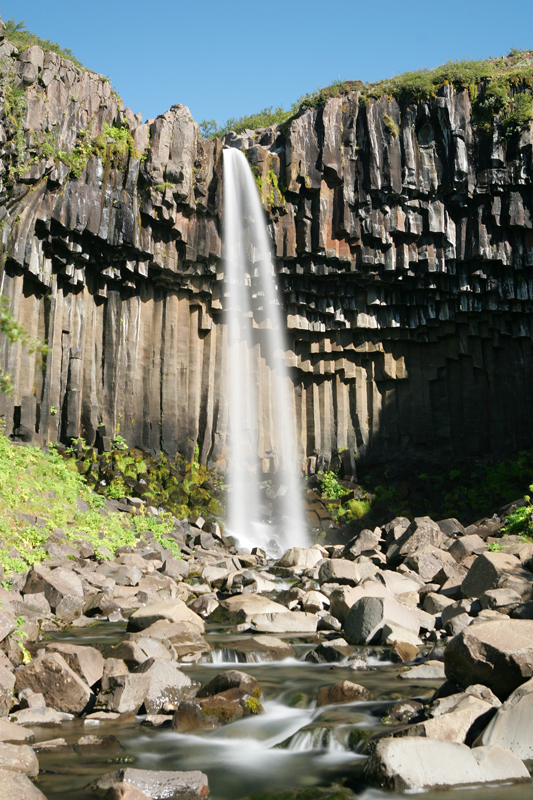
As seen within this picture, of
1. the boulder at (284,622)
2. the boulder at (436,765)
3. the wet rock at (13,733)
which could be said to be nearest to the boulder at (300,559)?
the boulder at (284,622)

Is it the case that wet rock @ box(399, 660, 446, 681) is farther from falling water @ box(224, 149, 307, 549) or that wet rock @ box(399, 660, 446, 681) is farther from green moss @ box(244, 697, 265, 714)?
falling water @ box(224, 149, 307, 549)

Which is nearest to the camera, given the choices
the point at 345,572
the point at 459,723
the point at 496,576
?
the point at 459,723

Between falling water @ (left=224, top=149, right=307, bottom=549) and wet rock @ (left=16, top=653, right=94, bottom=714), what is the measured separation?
13.9 metres

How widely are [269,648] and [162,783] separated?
354 cm

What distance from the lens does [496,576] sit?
9.10 metres

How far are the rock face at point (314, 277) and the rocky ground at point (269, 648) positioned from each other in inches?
308

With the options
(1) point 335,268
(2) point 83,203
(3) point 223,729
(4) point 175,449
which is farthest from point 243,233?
(3) point 223,729

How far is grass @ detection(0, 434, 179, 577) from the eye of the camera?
10633mm

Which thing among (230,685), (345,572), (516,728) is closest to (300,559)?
(345,572)

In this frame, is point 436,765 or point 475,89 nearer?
point 436,765

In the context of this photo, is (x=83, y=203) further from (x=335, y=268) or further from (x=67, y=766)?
(x=67, y=766)

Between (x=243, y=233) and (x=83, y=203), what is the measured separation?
18.3 ft

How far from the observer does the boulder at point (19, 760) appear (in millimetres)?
4145

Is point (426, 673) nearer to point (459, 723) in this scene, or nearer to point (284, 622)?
point (459, 723)
